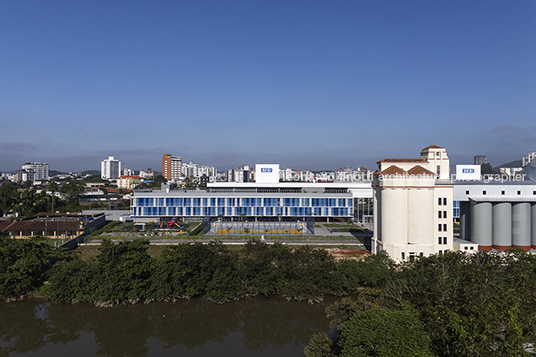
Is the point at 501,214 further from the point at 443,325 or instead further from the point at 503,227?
the point at 443,325

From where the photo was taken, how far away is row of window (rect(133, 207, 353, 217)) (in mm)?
54875

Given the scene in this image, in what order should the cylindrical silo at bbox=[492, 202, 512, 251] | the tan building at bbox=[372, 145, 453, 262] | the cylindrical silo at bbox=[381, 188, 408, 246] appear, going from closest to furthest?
1. the tan building at bbox=[372, 145, 453, 262]
2. the cylindrical silo at bbox=[381, 188, 408, 246]
3. the cylindrical silo at bbox=[492, 202, 512, 251]

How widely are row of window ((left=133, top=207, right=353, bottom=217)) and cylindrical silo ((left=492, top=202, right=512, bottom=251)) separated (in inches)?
971

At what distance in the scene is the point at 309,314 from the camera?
23453 millimetres

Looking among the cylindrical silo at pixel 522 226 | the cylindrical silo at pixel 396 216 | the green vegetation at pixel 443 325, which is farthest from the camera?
the cylindrical silo at pixel 522 226

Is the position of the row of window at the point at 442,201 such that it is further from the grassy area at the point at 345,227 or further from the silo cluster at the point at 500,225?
the grassy area at the point at 345,227

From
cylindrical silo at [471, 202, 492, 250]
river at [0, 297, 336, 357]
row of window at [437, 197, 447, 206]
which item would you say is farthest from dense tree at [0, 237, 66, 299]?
cylindrical silo at [471, 202, 492, 250]

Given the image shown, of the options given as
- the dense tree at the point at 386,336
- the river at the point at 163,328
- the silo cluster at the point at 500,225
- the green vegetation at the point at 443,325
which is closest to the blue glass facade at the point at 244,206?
the silo cluster at the point at 500,225

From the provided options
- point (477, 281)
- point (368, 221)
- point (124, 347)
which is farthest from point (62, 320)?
point (368, 221)

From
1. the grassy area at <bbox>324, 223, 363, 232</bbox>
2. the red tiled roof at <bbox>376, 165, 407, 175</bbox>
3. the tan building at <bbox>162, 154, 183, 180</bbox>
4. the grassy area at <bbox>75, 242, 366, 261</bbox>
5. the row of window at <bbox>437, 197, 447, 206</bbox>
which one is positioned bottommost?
the grassy area at <bbox>75, 242, 366, 261</bbox>

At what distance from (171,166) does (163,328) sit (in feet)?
547

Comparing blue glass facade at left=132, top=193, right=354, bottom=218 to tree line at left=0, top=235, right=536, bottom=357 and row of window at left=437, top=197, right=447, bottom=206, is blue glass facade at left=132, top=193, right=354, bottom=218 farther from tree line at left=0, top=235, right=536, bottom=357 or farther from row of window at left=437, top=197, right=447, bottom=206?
tree line at left=0, top=235, right=536, bottom=357

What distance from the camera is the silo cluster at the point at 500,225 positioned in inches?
1319

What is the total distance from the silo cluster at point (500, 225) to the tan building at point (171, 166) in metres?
162
